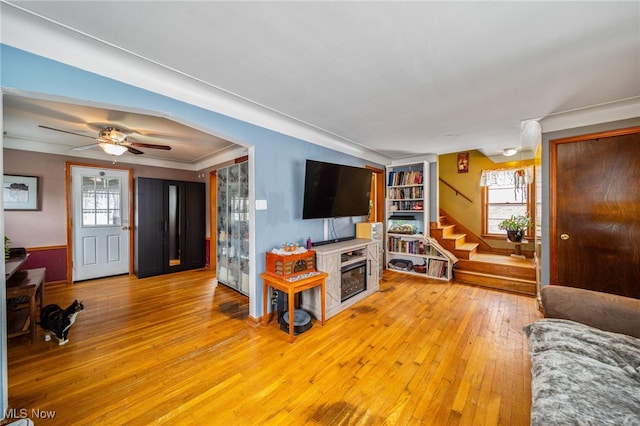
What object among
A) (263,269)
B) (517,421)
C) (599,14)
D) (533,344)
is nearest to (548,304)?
(533,344)

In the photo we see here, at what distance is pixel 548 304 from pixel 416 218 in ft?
9.95

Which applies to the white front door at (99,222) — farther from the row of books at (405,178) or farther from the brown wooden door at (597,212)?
the brown wooden door at (597,212)

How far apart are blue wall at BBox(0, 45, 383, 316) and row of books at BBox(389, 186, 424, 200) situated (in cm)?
134

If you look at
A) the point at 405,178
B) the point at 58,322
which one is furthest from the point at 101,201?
the point at 405,178

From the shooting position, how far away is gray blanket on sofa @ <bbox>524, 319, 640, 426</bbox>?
39.5 inches

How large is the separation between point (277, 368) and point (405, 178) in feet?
13.5

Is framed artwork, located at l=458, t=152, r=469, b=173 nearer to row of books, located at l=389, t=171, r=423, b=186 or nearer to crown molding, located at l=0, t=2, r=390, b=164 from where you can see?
row of books, located at l=389, t=171, r=423, b=186

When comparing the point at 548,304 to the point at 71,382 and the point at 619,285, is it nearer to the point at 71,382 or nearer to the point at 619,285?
the point at 619,285

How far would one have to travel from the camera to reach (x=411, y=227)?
4801 mm

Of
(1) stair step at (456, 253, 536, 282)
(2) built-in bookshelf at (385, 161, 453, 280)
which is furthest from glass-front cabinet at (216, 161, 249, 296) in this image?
(1) stair step at (456, 253, 536, 282)

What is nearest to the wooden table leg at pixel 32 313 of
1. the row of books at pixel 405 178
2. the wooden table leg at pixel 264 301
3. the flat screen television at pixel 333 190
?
the wooden table leg at pixel 264 301

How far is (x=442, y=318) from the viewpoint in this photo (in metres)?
2.84

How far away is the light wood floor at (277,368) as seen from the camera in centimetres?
155

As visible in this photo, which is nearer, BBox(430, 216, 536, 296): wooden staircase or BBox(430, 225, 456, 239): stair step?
BBox(430, 216, 536, 296): wooden staircase
